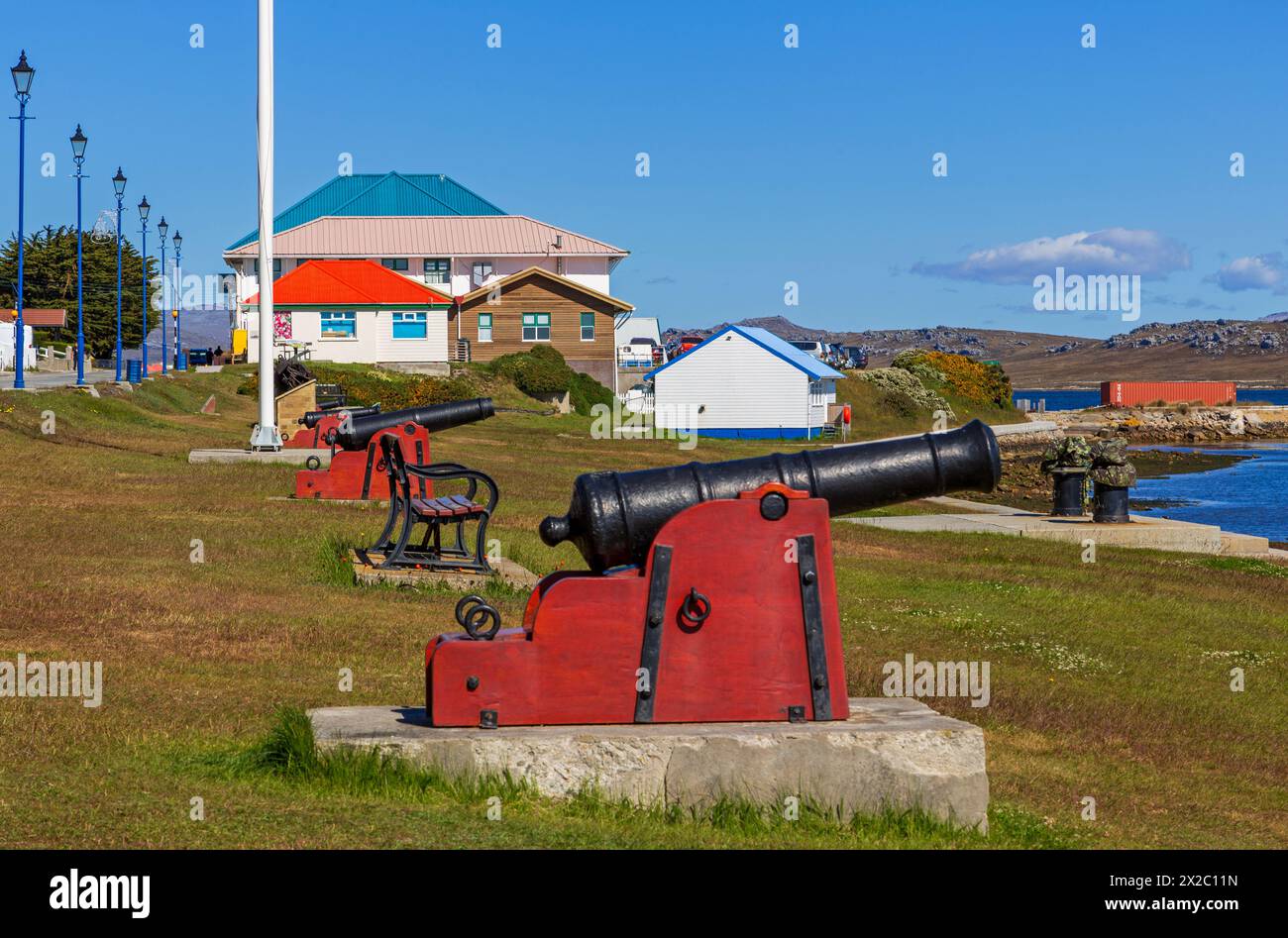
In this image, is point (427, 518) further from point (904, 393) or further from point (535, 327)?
point (904, 393)

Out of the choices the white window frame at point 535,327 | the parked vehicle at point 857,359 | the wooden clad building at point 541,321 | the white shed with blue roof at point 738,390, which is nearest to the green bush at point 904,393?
the white shed with blue roof at point 738,390

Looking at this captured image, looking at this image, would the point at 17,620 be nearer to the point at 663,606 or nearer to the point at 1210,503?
the point at 663,606

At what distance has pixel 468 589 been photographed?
44.9 feet

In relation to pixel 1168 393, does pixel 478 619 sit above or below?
below

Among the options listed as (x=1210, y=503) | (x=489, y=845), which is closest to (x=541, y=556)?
(x=489, y=845)

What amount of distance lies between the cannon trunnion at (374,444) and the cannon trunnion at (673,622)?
32.0 feet

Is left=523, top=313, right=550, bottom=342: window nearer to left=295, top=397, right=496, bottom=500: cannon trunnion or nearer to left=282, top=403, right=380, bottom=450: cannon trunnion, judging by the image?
left=282, top=403, right=380, bottom=450: cannon trunnion

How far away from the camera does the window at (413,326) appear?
6681 centimetres

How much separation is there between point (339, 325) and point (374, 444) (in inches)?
1865

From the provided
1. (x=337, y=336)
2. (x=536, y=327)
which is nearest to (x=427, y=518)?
(x=337, y=336)

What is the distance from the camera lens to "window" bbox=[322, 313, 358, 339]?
214ft

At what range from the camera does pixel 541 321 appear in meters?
73.6

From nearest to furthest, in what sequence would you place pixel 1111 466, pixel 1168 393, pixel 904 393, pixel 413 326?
1. pixel 1111 466
2. pixel 413 326
3. pixel 904 393
4. pixel 1168 393

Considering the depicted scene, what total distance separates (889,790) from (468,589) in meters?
7.06
